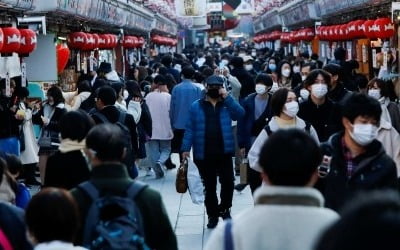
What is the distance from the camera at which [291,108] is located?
7.91m

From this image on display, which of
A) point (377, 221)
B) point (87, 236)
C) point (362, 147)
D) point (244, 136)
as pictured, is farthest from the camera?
point (244, 136)

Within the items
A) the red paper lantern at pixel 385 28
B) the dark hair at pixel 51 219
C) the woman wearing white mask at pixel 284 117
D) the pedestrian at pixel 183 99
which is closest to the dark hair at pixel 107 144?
the dark hair at pixel 51 219

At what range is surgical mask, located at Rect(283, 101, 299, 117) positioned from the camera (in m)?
7.90

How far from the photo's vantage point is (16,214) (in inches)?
186

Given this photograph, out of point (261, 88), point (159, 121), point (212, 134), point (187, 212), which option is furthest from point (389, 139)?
point (159, 121)

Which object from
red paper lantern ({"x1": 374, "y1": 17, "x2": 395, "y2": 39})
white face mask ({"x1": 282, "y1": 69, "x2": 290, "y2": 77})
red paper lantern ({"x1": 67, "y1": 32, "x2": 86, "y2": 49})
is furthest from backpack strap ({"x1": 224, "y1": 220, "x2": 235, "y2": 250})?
red paper lantern ({"x1": 67, "y1": 32, "x2": 86, "y2": 49})

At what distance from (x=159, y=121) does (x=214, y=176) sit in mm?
4456

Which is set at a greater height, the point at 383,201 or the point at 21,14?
the point at 21,14

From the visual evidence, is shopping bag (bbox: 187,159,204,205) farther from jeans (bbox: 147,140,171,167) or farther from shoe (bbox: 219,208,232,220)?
jeans (bbox: 147,140,171,167)

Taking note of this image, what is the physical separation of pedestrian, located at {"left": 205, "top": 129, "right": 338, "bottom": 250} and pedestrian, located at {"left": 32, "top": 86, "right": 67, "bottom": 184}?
758 centimetres

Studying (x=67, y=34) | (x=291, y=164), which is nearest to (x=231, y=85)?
(x=67, y=34)

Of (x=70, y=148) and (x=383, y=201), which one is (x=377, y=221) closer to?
(x=383, y=201)

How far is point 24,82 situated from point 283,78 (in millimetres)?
5932

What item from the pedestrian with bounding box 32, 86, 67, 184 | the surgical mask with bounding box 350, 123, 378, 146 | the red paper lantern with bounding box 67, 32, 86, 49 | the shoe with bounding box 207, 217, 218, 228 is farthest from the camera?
the red paper lantern with bounding box 67, 32, 86, 49
